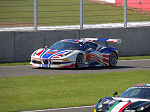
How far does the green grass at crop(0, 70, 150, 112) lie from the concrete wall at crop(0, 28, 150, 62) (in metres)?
5.48

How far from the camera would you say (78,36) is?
2397 cm

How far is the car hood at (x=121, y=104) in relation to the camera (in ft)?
30.3

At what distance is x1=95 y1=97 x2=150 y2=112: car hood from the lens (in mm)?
9227

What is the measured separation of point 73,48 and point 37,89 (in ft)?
20.0

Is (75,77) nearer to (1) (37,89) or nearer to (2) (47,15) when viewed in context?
(1) (37,89)

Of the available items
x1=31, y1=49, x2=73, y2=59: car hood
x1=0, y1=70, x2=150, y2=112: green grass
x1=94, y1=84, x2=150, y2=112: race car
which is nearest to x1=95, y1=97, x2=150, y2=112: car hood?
x1=94, y1=84, x2=150, y2=112: race car

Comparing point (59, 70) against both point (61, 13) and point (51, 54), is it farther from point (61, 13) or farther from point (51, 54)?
point (61, 13)

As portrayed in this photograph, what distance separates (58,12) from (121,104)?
15810mm

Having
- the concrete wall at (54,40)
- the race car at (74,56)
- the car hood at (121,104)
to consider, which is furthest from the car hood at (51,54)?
the car hood at (121,104)

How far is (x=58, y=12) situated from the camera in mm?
24750

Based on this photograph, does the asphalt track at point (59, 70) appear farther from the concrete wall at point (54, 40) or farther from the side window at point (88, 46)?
the concrete wall at point (54, 40)

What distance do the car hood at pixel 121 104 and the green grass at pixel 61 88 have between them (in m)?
2.09

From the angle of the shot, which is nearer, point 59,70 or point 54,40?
point 59,70

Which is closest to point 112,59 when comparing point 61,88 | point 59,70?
point 59,70
